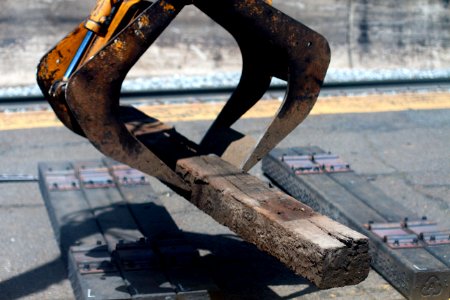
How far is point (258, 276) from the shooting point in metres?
6.52

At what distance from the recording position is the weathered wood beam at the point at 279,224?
180 inches

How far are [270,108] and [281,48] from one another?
472cm

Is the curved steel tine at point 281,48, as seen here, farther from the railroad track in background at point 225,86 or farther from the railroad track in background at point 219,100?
the railroad track in background at point 225,86

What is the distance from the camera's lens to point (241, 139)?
643 cm

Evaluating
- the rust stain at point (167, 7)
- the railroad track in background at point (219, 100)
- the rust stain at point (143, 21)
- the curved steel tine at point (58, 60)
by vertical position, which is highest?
the rust stain at point (167, 7)

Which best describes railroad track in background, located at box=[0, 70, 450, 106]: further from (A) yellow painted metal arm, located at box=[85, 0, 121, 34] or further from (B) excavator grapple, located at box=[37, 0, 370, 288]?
(A) yellow painted metal arm, located at box=[85, 0, 121, 34]

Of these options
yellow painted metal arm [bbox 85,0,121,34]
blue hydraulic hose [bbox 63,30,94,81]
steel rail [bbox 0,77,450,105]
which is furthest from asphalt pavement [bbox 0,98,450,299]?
yellow painted metal arm [bbox 85,0,121,34]

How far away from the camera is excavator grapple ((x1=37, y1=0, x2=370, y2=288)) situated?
4723mm

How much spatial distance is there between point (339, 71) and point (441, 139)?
6.21 ft

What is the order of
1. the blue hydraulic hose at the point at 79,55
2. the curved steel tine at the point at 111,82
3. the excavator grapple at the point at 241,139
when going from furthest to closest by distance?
the blue hydraulic hose at the point at 79,55 < the curved steel tine at the point at 111,82 < the excavator grapple at the point at 241,139

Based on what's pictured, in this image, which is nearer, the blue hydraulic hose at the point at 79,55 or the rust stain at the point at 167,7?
the rust stain at the point at 167,7

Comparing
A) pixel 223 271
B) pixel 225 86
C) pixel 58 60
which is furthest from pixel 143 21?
pixel 225 86

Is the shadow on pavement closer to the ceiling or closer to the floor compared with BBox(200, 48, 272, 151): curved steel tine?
closer to the floor

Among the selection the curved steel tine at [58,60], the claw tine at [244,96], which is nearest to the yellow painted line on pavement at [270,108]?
the claw tine at [244,96]
